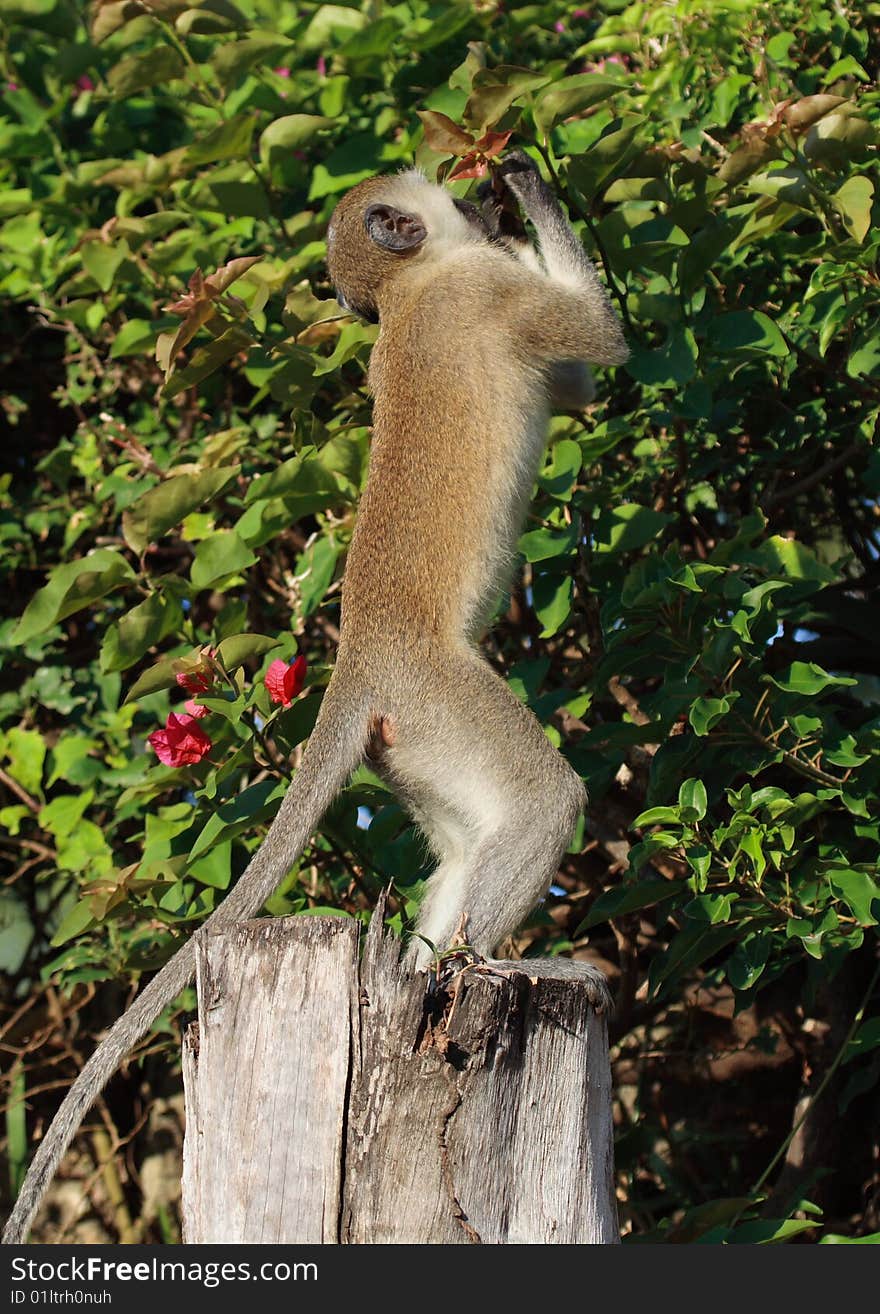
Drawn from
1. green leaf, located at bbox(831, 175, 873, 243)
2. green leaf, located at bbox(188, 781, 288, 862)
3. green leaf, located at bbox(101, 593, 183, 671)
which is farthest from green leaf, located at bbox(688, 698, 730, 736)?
green leaf, located at bbox(101, 593, 183, 671)

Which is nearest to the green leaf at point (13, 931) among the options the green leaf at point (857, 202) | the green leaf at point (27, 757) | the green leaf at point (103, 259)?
the green leaf at point (27, 757)

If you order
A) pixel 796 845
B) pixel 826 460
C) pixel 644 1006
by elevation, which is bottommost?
pixel 644 1006

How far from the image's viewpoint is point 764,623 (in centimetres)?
388

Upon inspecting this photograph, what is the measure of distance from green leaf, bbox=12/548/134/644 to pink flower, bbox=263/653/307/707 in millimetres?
622

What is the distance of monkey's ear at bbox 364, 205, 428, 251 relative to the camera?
4418 millimetres

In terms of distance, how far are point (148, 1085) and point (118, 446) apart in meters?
2.84

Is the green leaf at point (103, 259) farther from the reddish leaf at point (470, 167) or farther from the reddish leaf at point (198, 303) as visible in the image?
the reddish leaf at point (470, 167)

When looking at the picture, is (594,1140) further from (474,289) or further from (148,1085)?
(148,1085)

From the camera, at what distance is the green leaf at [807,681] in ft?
12.5

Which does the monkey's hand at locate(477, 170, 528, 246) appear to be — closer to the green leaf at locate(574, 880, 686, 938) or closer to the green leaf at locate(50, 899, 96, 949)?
the green leaf at locate(574, 880, 686, 938)

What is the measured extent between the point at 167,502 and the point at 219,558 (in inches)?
9.6

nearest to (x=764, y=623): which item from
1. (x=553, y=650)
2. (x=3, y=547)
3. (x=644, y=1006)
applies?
(x=553, y=650)

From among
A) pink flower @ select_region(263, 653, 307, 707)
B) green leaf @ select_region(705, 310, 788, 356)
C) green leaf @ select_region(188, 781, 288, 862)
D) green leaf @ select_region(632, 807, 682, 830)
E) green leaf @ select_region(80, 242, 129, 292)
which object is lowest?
green leaf @ select_region(632, 807, 682, 830)

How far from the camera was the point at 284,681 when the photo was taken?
154 inches
